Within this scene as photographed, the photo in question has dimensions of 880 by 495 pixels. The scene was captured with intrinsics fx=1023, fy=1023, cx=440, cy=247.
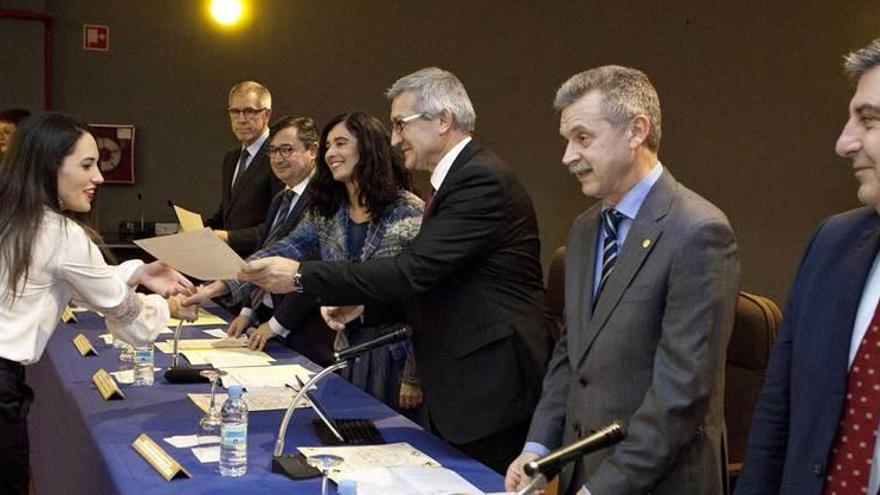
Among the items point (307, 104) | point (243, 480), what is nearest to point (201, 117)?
point (307, 104)

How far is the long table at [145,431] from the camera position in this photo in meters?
2.30

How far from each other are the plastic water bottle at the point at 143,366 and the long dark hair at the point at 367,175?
0.85m

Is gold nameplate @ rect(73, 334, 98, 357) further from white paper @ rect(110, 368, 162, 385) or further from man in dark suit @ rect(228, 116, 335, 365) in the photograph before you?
man in dark suit @ rect(228, 116, 335, 365)

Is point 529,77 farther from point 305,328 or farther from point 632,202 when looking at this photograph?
point 632,202

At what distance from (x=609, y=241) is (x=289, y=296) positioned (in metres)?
1.98

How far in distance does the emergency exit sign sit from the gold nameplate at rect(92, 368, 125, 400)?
188 inches

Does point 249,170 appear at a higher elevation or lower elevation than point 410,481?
higher

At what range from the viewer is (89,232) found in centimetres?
298

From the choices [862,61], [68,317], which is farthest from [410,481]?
[68,317]

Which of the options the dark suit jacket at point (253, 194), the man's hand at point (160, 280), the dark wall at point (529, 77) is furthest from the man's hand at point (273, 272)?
the dark wall at point (529, 77)

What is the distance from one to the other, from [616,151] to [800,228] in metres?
6.49

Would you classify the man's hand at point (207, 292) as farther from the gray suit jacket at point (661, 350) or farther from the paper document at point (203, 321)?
the gray suit jacket at point (661, 350)

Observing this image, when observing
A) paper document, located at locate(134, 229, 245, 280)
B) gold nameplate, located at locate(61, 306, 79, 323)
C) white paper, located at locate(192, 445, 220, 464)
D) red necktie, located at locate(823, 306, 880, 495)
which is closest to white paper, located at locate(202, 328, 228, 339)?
gold nameplate, located at locate(61, 306, 79, 323)

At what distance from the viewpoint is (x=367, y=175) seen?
364cm
